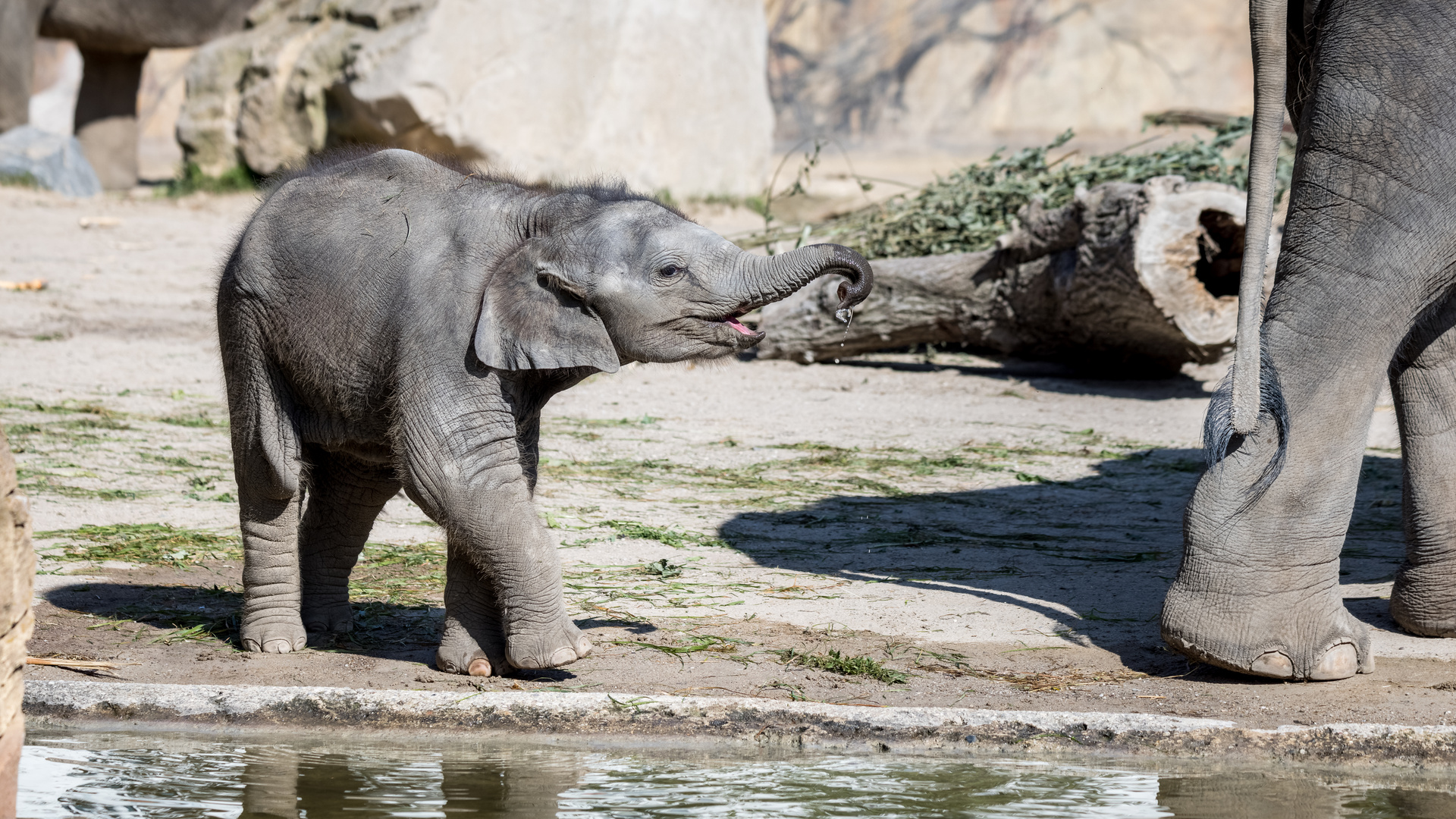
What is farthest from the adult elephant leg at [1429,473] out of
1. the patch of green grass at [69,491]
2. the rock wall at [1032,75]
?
the rock wall at [1032,75]

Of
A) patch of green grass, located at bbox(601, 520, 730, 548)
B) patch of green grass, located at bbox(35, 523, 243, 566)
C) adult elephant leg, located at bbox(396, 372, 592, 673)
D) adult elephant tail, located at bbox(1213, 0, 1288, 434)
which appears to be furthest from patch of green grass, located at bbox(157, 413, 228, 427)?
adult elephant tail, located at bbox(1213, 0, 1288, 434)

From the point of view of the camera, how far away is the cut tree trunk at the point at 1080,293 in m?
7.88

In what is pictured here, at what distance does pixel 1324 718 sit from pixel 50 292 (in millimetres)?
8800

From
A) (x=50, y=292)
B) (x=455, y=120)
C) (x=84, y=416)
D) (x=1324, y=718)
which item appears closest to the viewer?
(x=1324, y=718)

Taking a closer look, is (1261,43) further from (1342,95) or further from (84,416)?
(84,416)

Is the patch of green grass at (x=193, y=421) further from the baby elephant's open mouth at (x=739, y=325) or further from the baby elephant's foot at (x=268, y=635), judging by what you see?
the baby elephant's open mouth at (x=739, y=325)

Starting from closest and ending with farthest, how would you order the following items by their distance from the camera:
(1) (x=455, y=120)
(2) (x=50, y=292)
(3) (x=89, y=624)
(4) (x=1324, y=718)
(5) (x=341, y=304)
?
1. (4) (x=1324, y=718)
2. (5) (x=341, y=304)
3. (3) (x=89, y=624)
4. (2) (x=50, y=292)
5. (1) (x=455, y=120)

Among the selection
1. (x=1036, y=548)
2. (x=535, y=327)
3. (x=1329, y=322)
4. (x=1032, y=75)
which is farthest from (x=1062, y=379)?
(x=1032, y=75)

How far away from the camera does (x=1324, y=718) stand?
3.87 metres

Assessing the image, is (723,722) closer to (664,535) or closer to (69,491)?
(664,535)

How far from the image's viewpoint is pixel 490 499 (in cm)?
396

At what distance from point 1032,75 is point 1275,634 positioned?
62.6ft

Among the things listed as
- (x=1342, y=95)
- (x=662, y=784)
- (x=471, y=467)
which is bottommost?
(x=662, y=784)

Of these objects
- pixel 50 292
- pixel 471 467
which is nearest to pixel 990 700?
pixel 471 467
